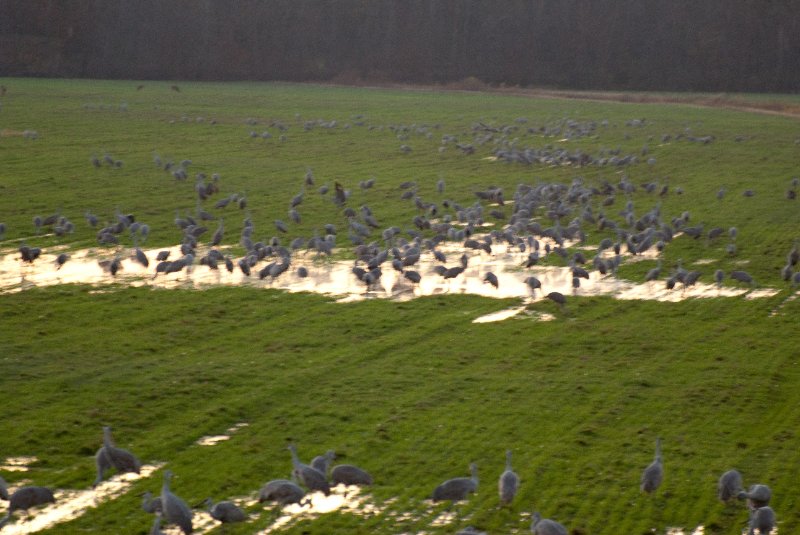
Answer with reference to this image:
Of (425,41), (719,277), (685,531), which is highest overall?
(425,41)

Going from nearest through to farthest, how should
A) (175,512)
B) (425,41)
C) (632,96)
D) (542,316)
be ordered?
(175,512) → (542,316) → (632,96) → (425,41)

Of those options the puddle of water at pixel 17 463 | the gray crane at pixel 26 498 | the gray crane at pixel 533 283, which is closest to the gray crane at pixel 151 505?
the gray crane at pixel 26 498

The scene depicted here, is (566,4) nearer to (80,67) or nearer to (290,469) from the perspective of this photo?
(80,67)

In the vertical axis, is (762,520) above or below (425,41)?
below

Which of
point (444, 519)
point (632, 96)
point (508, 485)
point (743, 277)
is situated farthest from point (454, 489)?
point (632, 96)

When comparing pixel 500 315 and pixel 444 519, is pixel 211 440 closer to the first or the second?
pixel 444 519

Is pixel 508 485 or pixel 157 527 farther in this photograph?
pixel 508 485

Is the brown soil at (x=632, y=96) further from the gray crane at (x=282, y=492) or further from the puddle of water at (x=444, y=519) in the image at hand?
the gray crane at (x=282, y=492)
